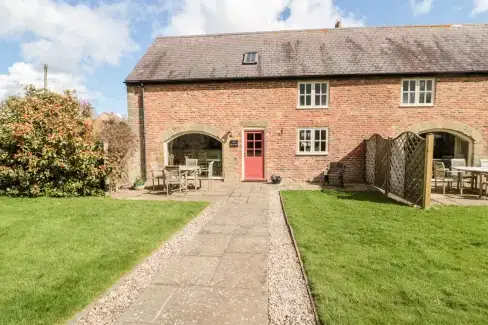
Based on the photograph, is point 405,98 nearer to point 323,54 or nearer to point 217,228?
point 323,54

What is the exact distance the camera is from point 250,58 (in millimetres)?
14336

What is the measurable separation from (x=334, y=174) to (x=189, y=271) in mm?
10071

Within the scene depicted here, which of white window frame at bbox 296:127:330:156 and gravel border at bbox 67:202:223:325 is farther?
white window frame at bbox 296:127:330:156

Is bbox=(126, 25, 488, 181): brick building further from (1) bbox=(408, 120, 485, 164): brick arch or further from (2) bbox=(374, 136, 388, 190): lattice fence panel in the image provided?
(2) bbox=(374, 136, 388, 190): lattice fence panel

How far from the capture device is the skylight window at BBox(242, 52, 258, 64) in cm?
1413

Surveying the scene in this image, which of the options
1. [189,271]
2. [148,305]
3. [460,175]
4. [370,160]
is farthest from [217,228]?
[460,175]

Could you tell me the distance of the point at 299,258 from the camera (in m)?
4.76

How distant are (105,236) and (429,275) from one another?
19.3 feet

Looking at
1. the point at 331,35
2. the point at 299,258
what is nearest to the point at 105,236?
the point at 299,258

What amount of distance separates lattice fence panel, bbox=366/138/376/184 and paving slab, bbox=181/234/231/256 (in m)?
8.51

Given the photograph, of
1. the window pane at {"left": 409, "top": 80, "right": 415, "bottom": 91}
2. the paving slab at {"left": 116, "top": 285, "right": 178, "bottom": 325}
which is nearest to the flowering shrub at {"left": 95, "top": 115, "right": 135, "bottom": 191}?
the paving slab at {"left": 116, "top": 285, "right": 178, "bottom": 325}

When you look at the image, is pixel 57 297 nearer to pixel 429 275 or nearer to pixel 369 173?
pixel 429 275

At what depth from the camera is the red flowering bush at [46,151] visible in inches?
382

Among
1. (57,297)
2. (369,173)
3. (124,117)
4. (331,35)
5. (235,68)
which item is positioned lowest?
(57,297)
